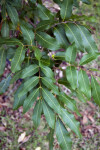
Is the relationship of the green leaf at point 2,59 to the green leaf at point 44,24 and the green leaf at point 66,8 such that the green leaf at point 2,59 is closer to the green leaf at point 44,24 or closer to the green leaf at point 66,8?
the green leaf at point 44,24

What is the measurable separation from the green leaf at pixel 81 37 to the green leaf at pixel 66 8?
77 mm

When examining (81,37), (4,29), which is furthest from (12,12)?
(81,37)

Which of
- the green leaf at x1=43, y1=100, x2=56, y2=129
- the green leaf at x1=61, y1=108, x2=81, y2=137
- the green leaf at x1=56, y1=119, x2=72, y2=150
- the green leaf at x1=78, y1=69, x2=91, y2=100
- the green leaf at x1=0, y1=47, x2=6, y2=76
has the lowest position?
the green leaf at x1=56, y1=119, x2=72, y2=150

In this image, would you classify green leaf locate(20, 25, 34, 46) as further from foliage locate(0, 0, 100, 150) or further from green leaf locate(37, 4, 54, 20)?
green leaf locate(37, 4, 54, 20)

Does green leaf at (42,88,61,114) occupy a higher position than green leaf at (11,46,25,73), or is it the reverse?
green leaf at (11,46,25,73)

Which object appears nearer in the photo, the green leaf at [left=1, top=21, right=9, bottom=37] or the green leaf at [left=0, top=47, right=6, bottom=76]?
the green leaf at [left=0, top=47, right=6, bottom=76]

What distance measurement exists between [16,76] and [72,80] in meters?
0.40

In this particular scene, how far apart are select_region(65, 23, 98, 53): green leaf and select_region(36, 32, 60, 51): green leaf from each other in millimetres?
95

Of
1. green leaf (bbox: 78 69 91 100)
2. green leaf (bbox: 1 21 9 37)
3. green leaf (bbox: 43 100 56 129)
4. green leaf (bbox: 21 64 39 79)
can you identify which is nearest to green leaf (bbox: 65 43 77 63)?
green leaf (bbox: 78 69 91 100)

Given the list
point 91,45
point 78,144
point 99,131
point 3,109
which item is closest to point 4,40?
point 91,45

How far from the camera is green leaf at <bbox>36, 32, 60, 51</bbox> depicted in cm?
97

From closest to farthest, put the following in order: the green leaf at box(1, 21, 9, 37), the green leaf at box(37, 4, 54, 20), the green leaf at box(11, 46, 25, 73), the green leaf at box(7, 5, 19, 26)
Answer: the green leaf at box(11, 46, 25, 73) < the green leaf at box(37, 4, 54, 20) < the green leaf at box(7, 5, 19, 26) < the green leaf at box(1, 21, 9, 37)

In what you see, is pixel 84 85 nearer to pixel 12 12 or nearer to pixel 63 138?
pixel 63 138

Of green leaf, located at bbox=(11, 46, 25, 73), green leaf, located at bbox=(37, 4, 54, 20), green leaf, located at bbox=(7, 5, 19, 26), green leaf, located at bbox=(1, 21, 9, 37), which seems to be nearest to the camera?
green leaf, located at bbox=(11, 46, 25, 73)
